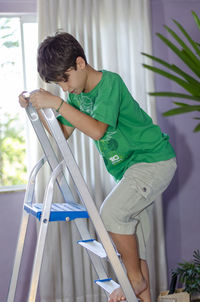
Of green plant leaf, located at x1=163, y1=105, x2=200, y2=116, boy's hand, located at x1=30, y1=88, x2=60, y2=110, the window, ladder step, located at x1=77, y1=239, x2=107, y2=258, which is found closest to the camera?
green plant leaf, located at x1=163, y1=105, x2=200, y2=116

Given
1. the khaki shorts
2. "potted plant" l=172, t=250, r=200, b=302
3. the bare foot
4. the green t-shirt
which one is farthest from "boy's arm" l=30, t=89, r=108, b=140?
"potted plant" l=172, t=250, r=200, b=302

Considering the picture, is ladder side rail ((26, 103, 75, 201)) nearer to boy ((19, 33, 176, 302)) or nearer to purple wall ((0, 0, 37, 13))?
boy ((19, 33, 176, 302))

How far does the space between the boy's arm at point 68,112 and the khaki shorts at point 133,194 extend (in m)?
0.26

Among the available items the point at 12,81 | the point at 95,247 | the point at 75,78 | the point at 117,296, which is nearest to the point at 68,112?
the point at 75,78

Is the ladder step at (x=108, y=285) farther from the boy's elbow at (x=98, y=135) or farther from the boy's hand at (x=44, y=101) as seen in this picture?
the boy's hand at (x=44, y=101)

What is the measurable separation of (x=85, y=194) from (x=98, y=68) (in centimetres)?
126

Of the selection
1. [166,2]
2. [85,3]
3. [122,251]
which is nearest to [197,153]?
[166,2]

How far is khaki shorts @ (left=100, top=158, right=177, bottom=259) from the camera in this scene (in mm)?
1933

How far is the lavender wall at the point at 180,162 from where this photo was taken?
122 inches

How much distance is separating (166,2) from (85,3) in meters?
0.59

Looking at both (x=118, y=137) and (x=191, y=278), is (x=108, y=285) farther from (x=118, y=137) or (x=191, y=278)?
(x=191, y=278)

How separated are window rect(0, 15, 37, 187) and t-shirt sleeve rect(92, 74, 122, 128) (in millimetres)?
1116

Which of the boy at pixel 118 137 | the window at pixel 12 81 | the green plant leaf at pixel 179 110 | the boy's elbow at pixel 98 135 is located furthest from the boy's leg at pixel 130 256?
the window at pixel 12 81

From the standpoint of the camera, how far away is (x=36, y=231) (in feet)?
9.35
